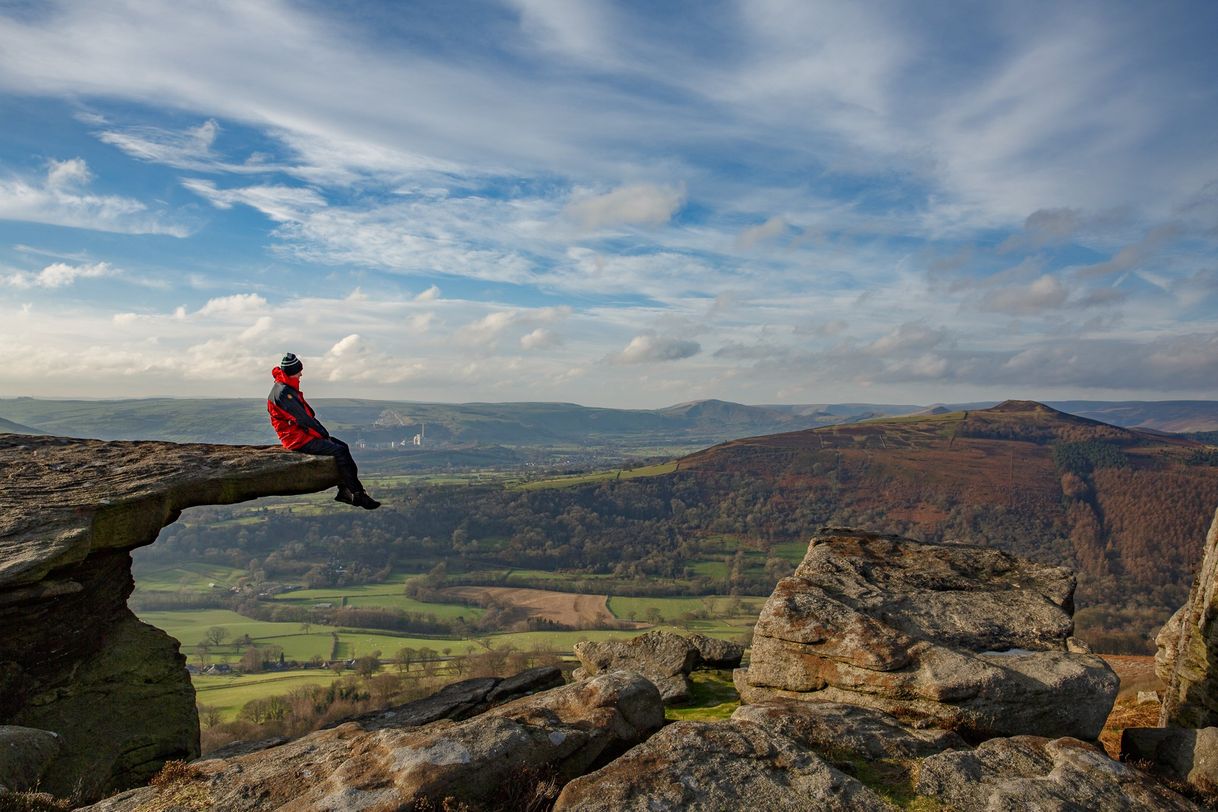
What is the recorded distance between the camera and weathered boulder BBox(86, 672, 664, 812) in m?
8.43

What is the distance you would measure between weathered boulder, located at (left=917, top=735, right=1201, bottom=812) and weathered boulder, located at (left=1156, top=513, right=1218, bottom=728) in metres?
7.76

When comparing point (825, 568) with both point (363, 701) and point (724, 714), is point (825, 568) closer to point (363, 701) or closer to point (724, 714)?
point (724, 714)

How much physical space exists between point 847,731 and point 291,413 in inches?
655

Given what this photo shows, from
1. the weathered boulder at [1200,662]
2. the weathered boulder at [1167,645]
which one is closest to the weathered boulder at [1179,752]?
the weathered boulder at [1200,662]

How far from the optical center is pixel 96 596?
16.6 metres

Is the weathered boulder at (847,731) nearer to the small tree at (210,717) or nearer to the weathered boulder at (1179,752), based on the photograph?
the weathered boulder at (1179,752)

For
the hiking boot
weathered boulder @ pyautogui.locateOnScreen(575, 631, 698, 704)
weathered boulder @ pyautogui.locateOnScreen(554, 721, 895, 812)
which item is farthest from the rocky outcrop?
weathered boulder @ pyautogui.locateOnScreen(554, 721, 895, 812)

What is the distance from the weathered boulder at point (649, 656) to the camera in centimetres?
2069

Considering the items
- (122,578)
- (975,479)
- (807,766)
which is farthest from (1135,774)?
(975,479)

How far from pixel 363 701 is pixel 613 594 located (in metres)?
87.7

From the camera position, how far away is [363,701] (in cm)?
2909

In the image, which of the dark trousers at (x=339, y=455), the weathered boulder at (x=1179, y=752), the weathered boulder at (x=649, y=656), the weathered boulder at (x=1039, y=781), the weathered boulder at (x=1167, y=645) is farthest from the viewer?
the weathered boulder at (x=1167, y=645)

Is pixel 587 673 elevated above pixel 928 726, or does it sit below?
below

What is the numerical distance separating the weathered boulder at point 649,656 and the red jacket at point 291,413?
11.2m
